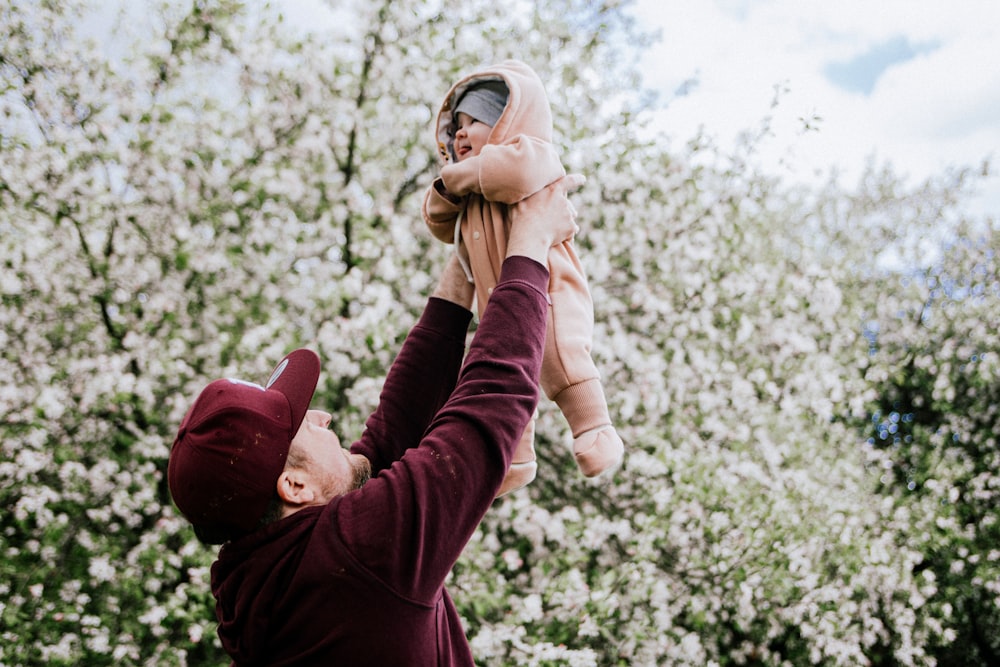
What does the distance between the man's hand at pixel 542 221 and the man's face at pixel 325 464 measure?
595 millimetres

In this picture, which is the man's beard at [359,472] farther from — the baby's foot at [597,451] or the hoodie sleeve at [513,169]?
the hoodie sleeve at [513,169]

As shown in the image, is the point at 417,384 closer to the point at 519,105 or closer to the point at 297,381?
the point at 297,381

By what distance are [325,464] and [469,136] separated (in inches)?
40.0

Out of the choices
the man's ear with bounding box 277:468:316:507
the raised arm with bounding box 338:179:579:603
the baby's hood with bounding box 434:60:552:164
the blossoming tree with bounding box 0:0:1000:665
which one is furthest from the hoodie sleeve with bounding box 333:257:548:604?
the blossoming tree with bounding box 0:0:1000:665

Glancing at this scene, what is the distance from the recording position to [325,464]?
61.5 inches

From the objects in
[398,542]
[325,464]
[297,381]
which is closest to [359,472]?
[325,464]

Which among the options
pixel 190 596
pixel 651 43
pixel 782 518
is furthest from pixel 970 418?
pixel 190 596

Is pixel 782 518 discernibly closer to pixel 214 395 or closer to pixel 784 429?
pixel 784 429

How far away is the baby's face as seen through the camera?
2.02 m

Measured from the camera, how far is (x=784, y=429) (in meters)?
6.31

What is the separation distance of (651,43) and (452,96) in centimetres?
458

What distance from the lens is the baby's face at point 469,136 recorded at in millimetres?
2021

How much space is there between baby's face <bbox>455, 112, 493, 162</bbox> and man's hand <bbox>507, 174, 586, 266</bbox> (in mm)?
317

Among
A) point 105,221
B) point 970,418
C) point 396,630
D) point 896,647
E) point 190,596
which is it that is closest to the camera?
point 396,630
